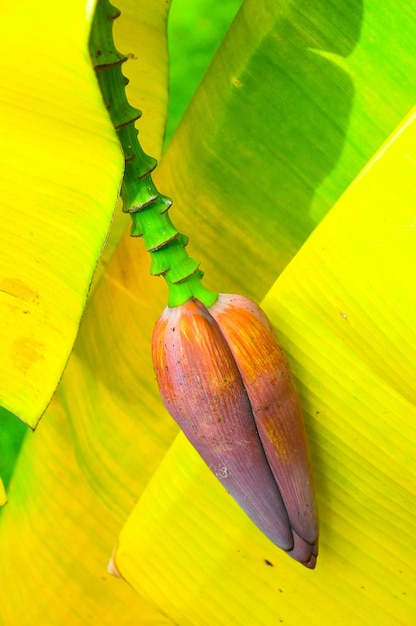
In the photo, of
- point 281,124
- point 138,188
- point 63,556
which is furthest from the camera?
point 63,556

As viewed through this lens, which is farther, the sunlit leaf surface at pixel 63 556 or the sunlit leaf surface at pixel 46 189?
the sunlit leaf surface at pixel 63 556

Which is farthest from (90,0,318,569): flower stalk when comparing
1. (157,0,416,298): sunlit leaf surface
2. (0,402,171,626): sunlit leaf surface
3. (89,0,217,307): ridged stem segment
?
(0,402,171,626): sunlit leaf surface

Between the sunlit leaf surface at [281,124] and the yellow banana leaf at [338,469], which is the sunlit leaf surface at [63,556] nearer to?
the yellow banana leaf at [338,469]

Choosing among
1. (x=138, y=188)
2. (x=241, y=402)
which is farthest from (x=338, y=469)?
(x=138, y=188)

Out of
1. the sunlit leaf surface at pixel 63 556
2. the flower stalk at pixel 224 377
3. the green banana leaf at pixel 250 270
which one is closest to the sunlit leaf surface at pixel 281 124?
the green banana leaf at pixel 250 270

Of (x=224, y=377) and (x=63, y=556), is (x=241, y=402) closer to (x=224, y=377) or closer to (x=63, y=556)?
(x=224, y=377)

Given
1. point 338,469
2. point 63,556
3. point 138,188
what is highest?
point 138,188
